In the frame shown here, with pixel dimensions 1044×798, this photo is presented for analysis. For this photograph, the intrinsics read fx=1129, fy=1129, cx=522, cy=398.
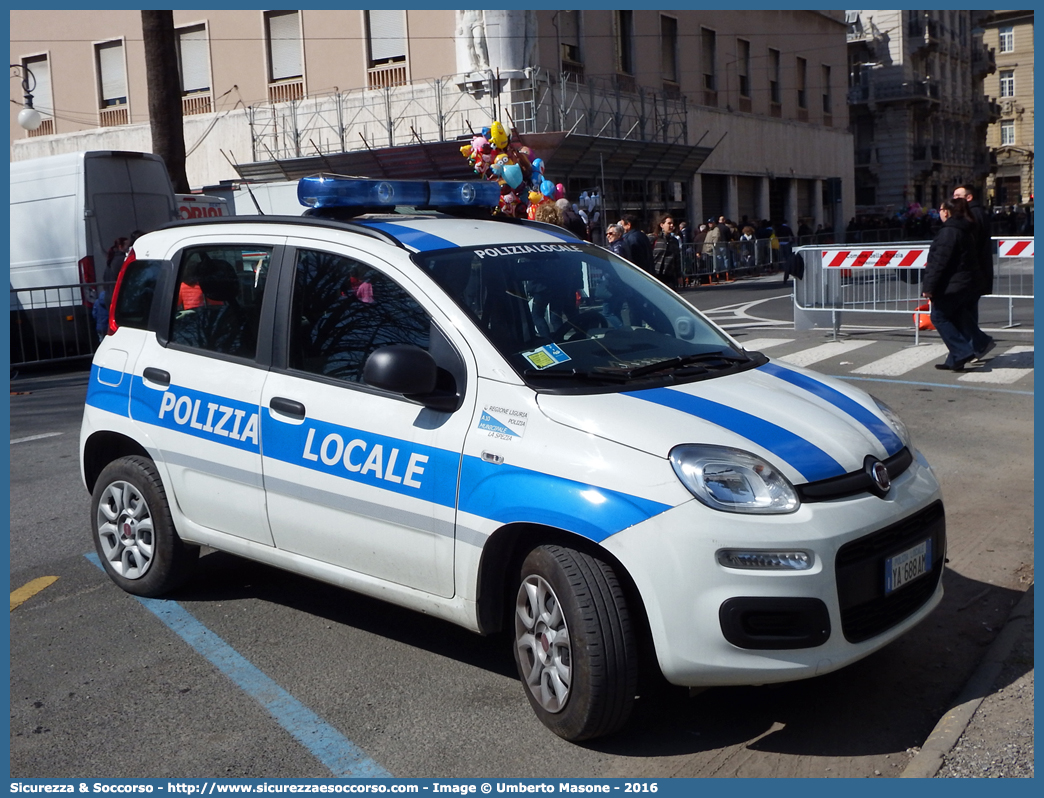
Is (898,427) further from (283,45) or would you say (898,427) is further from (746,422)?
(283,45)

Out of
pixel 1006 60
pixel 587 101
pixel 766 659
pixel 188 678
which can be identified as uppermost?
pixel 1006 60

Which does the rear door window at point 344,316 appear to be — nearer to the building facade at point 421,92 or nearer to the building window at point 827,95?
the building facade at point 421,92

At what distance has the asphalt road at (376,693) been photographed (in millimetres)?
3811

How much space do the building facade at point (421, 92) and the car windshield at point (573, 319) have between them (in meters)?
23.4

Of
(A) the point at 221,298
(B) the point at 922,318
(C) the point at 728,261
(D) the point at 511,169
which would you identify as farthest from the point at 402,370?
(C) the point at 728,261

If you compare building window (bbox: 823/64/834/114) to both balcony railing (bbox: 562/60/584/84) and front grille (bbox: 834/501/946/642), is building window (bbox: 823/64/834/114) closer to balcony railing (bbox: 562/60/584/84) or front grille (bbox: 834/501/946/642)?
balcony railing (bbox: 562/60/584/84)

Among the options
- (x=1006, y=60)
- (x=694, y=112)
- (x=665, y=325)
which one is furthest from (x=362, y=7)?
(x=1006, y=60)

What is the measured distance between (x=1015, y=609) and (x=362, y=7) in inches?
1174

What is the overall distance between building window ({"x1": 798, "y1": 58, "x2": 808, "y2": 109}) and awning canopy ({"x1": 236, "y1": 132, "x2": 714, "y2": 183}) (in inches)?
507

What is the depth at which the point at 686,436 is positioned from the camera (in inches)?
147

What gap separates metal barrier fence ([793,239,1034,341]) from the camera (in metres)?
13.4

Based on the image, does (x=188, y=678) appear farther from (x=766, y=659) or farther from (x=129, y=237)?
(x=129, y=237)

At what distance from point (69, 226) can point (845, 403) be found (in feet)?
47.2

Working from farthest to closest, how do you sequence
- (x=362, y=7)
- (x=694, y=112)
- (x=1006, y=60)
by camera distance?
(x=1006, y=60) < (x=694, y=112) < (x=362, y=7)
